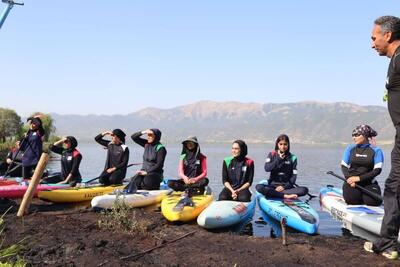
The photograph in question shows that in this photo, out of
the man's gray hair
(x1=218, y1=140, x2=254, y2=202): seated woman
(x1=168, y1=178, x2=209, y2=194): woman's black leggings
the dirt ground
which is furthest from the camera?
(x1=168, y1=178, x2=209, y2=194): woman's black leggings

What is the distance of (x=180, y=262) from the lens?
6.36 metres

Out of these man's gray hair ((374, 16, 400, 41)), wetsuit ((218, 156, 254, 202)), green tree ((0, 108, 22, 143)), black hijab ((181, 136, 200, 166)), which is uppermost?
man's gray hair ((374, 16, 400, 41))

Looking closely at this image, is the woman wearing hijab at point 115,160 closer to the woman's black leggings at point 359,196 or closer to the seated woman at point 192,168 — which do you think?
the seated woman at point 192,168

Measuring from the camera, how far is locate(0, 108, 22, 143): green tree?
48562 millimetres

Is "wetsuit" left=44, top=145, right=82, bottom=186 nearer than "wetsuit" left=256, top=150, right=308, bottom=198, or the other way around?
"wetsuit" left=256, top=150, right=308, bottom=198

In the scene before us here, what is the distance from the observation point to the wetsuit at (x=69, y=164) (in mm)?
13305

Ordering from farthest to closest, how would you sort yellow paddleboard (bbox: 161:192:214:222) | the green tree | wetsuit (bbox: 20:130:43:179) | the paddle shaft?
the green tree < wetsuit (bbox: 20:130:43:179) < the paddle shaft < yellow paddleboard (bbox: 161:192:214:222)

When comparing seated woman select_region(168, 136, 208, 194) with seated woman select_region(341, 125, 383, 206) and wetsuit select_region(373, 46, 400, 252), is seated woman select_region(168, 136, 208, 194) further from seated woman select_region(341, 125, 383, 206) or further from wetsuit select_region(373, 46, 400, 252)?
wetsuit select_region(373, 46, 400, 252)

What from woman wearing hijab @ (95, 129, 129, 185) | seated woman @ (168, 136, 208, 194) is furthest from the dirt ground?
woman wearing hijab @ (95, 129, 129, 185)

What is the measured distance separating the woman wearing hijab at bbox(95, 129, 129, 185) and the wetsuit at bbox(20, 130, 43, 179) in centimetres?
211

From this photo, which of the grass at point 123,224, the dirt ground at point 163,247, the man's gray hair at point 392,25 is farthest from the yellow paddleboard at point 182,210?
the man's gray hair at point 392,25

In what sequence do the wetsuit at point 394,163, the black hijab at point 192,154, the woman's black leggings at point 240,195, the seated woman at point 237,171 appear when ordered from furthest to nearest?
the black hijab at point 192,154
the seated woman at point 237,171
the woman's black leggings at point 240,195
the wetsuit at point 394,163

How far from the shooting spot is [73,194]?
38.9ft

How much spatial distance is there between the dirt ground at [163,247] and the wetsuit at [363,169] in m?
2.71
